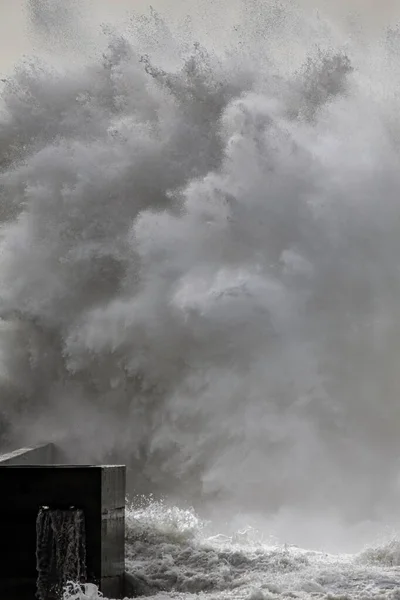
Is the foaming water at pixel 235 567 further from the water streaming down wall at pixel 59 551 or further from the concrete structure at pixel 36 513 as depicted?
the concrete structure at pixel 36 513

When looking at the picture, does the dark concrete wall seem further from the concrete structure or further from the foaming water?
the foaming water

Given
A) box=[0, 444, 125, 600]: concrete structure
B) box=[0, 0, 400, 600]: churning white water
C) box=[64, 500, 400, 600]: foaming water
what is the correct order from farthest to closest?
box=[0, 0, 400, 600]: churning white water
box=[0, 444, 125, 600]: concrete structure
box=[64, 500, 400, 600]: foaming water

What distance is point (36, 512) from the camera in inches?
563

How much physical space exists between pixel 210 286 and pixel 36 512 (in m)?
8.30

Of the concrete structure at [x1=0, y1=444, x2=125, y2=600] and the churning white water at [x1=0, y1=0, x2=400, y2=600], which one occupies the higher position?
the churning white water at [x1=0, y1=0, x2=400, y2=600]

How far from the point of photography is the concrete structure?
46.2 feet

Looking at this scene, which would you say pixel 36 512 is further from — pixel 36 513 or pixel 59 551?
pixel 59 551

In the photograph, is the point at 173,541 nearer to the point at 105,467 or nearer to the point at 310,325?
the point at 105,467

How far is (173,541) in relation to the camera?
16.5m

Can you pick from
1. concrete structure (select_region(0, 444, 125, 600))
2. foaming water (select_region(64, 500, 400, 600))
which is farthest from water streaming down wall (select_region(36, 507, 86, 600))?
foaming water (select_region(64, 500, 400, 600))

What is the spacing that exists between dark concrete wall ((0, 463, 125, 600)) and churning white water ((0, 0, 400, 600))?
2.77 meters

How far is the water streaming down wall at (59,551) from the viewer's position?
14.0 meters

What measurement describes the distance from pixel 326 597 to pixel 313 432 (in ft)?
25.5

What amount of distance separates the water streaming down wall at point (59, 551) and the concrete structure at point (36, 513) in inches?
3.2
